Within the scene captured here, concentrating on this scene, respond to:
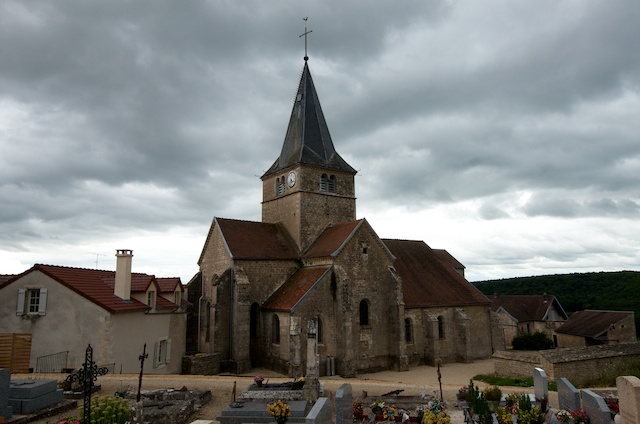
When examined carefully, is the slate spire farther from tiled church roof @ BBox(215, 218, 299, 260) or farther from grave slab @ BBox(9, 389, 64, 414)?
grave slab @ BBox(9, 389, 64, 414)

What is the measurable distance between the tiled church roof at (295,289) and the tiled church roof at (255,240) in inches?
66.0

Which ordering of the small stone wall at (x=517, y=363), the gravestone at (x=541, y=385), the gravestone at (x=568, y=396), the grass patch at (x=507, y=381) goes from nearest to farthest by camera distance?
the gravestone at (x=568, y=396)
the gravestone at (x=541, y=385)
the grass patch at (x=507, y=381)
the small stone wall at (x=517, y=363)

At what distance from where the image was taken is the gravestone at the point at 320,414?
30.1 ft

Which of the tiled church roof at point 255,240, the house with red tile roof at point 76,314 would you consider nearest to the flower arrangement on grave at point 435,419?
the house with red tile roof at point 76,314

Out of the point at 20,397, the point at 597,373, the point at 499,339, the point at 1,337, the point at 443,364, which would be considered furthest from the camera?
the point at 499,339

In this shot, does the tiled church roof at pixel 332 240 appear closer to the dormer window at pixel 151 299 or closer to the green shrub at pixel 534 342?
→ the dormer window at pixel 151 299

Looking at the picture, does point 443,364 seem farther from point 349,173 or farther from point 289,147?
point 289,147

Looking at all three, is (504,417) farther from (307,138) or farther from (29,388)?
(307,138)

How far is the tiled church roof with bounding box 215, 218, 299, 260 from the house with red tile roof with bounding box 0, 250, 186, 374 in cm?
671

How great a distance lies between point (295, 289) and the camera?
957 inches

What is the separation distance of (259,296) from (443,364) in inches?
475

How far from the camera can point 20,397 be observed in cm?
1212

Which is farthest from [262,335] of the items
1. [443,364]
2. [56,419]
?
[56,419]

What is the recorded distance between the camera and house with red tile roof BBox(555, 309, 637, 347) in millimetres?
34188
